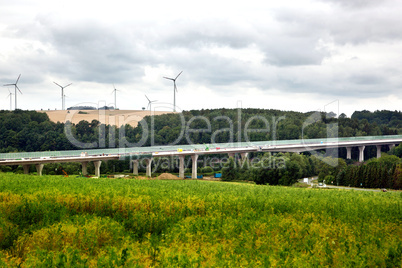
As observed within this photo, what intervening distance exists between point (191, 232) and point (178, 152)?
313 feet

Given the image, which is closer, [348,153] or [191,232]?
[191,232]

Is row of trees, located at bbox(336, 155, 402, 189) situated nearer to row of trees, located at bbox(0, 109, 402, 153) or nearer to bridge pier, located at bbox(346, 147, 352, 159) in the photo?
row of trees, located at bbox(0, 109, 402, 153)

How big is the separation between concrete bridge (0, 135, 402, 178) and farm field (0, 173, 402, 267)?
66.1m

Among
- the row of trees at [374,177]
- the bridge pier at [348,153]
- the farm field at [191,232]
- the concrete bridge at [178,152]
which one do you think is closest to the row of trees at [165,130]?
the bridge pier at [348,153]

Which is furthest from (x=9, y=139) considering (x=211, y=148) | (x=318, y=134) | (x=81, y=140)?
(x=318, y=134)

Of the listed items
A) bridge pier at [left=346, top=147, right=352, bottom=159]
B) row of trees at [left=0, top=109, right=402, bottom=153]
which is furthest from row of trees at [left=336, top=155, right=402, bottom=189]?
bridge pier at [left=346, top=147, right=352, bottom=159]

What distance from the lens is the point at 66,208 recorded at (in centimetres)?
2412

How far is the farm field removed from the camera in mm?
15086

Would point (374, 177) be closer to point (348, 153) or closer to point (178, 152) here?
point (178, 152)

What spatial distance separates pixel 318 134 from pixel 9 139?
122m

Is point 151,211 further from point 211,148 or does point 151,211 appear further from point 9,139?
point 9,139

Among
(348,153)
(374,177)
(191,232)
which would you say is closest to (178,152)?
(374,177)

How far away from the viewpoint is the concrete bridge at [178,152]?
90.4m

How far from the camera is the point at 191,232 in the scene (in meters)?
19.3
